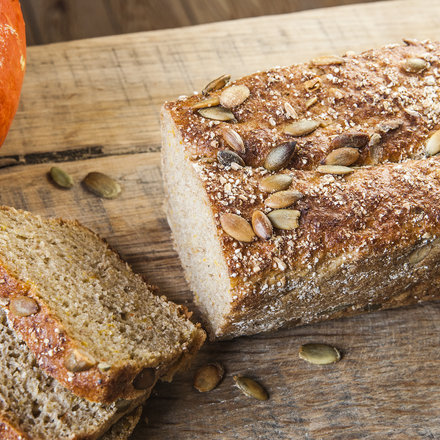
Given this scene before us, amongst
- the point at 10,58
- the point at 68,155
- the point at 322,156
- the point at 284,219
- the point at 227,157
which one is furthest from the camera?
the point at 68,155

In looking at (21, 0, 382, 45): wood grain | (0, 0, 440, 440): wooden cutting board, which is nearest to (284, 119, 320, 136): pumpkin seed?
(0, 0, 440, 440): wooden cutting board

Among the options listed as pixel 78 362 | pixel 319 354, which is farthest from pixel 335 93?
pixel 78 362

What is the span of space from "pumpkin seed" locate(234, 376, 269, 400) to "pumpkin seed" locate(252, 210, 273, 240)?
690 millimetres

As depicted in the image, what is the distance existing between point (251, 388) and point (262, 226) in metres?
0.74

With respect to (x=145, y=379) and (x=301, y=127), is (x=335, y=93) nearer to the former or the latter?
(x=301, y=127)

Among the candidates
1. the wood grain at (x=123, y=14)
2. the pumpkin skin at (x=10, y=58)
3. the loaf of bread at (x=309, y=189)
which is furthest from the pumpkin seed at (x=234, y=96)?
the wood grain at (x=123, y=14)

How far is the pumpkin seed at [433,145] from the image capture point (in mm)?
3074

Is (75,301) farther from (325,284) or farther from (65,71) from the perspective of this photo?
(65,71)

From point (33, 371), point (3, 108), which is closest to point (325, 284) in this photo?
point (33, 371)

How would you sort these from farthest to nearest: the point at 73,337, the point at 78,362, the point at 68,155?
the point at 68,155 → the point at 73,337 → the point at 78,362

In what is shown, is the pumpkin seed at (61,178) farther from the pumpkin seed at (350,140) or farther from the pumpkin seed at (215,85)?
the pumpkin seed at (350,140)

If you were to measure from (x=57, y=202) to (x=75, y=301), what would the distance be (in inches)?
31.0

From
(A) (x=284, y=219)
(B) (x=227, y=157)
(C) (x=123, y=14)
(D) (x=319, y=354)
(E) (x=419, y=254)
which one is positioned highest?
(B) (x=227, y=157)

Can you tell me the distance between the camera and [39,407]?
8.77 feet
